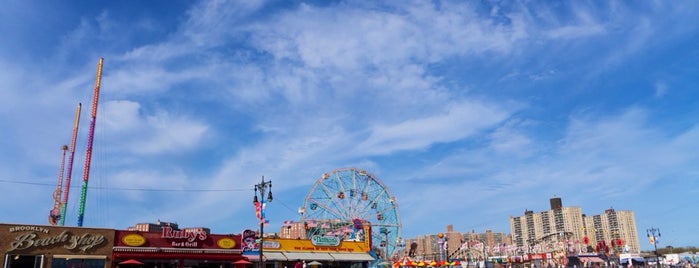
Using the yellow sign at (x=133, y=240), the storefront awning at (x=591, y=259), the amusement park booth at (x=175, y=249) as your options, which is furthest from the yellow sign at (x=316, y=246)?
the storefront awning at (x=591, y=259)

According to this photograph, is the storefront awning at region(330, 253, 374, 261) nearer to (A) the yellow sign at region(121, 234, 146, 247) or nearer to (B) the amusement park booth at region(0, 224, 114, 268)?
(A) the yellow sign at region(121, 234, 146, 247)

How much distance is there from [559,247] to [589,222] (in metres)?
110

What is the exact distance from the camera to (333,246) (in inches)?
2298

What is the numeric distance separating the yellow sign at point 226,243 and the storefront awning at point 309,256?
19.8 ft

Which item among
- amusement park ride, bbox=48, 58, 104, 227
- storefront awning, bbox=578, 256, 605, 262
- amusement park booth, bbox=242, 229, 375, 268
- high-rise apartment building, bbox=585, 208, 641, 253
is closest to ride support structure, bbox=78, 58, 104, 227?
amusement park ride, bbox=48, 58, 104, 227

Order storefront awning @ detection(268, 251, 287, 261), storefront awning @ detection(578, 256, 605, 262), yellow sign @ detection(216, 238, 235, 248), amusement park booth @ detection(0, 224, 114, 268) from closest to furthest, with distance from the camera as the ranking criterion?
1. amusement park booth @ detection(0, 224, 114, 268)
2. yellow sign @ detection(216, 238, 235, 248)
3. storefront awning @ detection(268, 251, 287, 261)
4. storefront awning @ detection(578, 256, 605, 262)

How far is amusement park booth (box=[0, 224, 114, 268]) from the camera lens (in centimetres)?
3897

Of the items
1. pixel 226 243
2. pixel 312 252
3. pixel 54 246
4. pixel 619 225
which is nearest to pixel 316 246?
pixel 312 252

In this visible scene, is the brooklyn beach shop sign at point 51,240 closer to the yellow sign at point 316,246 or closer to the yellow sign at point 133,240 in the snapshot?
the yellow sign at point 133,240

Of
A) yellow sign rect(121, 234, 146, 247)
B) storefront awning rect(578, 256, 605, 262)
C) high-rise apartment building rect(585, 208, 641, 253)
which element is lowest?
storefront awning rect(578, 256, 605, 262)

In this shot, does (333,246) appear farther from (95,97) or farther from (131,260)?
(95,97)

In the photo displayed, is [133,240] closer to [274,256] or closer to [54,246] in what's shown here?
[54,246]

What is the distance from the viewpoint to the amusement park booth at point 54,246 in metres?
39.0

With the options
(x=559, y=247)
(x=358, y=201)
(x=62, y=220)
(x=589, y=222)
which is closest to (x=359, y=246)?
(x=358, y=201)
